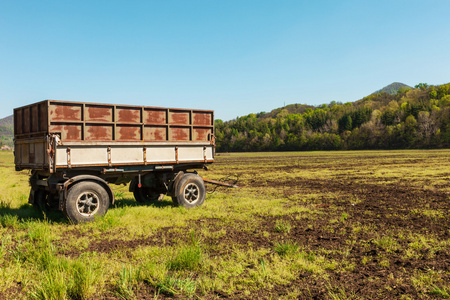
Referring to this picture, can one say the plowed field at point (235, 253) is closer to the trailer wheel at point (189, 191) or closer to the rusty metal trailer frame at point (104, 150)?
the trailer wheel at point (189, 191)

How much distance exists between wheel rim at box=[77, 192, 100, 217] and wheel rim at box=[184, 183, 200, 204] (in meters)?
2.84

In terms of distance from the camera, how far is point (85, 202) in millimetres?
8734

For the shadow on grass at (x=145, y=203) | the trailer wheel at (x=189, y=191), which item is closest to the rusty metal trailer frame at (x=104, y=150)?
the trailer wheel at (x=189, y=191)

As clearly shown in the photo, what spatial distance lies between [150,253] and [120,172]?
4.09 metres

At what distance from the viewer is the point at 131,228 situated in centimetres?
832

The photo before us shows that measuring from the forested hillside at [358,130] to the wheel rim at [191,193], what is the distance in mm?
105722

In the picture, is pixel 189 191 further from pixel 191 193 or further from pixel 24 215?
pixel 24 215

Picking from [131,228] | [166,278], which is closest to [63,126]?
[131,228]

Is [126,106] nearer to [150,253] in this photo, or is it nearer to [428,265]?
[150,253]

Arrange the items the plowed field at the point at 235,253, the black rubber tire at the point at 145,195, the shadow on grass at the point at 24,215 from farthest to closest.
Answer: the black rubber tire at the point at 145,195 < the shadow on grass at the point at 24,215 < the plowed field at the point at 235,253

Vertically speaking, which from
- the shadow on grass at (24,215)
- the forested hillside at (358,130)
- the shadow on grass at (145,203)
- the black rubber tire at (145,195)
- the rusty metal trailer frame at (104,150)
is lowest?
the shadow on grass at (145,203)

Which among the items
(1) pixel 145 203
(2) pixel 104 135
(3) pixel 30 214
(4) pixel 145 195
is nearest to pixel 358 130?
(4) pixel 145 195

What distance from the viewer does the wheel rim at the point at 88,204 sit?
28.6 ft

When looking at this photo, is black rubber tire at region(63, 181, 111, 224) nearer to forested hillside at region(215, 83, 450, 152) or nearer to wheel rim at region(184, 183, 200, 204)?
wheel rim at region(184, 183, 200, 204)
